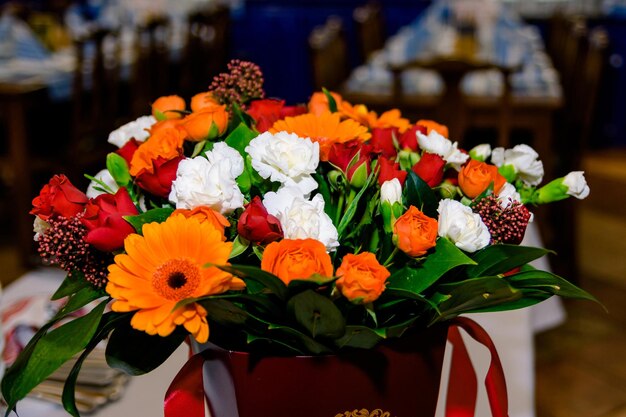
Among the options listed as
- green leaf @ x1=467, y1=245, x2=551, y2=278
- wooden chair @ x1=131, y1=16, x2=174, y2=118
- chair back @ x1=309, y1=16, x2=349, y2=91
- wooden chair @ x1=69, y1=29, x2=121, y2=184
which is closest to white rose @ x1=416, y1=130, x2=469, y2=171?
green leaf @ x1=467, y1=245, x2=551, y2=278

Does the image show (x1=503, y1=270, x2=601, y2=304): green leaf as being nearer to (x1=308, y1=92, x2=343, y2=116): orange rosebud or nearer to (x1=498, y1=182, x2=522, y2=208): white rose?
(x1=498, y1=182, x2=522, y2=208): white rose

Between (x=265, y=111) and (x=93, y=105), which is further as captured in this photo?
(x=93, y=105)

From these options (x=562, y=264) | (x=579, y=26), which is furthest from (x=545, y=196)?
(x=579, y=26)

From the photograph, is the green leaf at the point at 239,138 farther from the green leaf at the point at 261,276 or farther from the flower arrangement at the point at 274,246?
the green leaf at the point at 261,276

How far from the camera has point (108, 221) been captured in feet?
1.96

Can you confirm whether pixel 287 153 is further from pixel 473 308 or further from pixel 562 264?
pixel 562 264

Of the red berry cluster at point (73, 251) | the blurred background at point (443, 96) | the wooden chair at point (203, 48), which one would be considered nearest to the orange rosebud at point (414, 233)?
the red berry cluster at point (73, 251)

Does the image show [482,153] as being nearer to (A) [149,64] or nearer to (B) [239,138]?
(B) [239,138]

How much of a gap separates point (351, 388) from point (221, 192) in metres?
0.18

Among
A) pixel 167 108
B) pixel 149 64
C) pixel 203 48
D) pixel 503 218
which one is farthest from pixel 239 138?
pixel 203 48

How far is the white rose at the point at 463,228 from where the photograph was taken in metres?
0.60

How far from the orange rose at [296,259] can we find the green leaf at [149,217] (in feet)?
0.36

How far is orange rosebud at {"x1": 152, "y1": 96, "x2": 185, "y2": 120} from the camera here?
31.0 inches

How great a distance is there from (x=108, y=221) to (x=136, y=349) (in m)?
0.10
